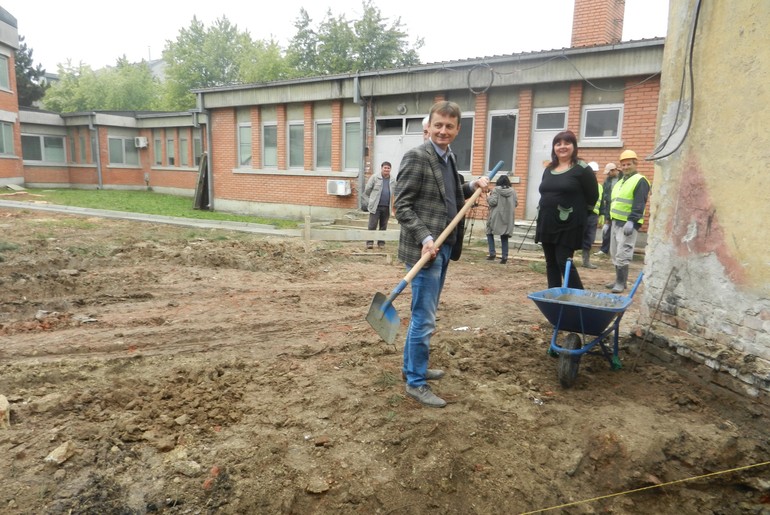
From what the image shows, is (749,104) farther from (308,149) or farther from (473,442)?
(308,149)

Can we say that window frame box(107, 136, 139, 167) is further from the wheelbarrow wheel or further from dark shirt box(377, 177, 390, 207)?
the wheelbarrow wheel

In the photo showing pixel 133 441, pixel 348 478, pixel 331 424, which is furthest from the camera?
pixel 331 424

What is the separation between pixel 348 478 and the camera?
2873 millimetres

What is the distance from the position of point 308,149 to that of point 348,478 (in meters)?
13.9

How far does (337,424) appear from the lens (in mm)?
3340

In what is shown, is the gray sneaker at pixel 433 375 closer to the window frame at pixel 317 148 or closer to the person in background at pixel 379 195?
the person in background at pixel 379 195

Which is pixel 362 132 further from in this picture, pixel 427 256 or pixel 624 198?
pixel 427 256

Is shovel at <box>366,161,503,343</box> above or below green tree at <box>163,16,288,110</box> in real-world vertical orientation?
below

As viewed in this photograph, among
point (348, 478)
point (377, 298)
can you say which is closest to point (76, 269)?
point (377, 298)

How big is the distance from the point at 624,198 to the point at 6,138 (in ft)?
87.5

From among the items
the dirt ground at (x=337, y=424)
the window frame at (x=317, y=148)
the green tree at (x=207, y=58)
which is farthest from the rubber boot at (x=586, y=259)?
the green tree at (x=207, y=58)

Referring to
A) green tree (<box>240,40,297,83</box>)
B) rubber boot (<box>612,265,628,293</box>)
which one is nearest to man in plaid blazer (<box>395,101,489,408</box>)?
rubber boot (<box>612,265,628,293</box>)

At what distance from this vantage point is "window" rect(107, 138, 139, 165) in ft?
92.0

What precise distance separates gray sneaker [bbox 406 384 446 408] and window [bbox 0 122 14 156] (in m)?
26.7
